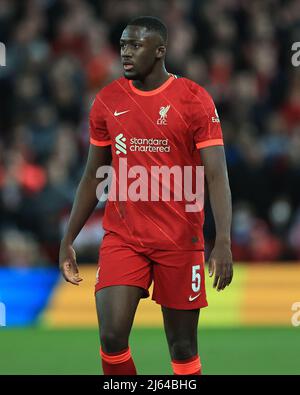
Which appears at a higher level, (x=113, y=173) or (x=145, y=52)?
(x=145, y=52)

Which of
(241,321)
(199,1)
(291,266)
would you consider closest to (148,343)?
(241,321)

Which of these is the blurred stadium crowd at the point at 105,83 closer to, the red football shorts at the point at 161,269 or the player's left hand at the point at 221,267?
the red football shorts at the point at 161,269

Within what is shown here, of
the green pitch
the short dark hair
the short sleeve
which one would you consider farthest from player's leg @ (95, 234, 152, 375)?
the green pitch

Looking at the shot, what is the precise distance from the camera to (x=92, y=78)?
44.7 feet

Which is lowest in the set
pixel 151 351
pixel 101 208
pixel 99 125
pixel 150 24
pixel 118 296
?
pixel 151 351

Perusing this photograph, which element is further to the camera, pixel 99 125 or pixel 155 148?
pixel 99 125

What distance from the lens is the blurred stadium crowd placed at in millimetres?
12125

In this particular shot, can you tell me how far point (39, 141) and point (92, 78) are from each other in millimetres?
1233

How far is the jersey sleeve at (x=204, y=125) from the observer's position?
6051 millimetres

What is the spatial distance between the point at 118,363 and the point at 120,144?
1.14 metres

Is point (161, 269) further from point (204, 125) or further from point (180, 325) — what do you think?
point (204, 125)

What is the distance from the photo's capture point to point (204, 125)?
606cm

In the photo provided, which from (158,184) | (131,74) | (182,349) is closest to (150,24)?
(131,74)

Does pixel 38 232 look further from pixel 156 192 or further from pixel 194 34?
pixel 156 192
